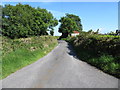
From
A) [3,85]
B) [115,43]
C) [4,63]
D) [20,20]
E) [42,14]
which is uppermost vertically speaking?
[42,14]

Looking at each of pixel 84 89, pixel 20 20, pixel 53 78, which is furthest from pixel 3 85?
pixel 20 20

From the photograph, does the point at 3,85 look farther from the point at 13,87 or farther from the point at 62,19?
the point at 62,19

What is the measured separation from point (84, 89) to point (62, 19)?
53.2 metres

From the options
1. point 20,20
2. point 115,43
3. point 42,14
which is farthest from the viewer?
point 42,14

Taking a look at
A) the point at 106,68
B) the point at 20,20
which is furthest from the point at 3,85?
the point at 20,20

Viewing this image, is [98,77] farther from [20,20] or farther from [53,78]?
[20,20]

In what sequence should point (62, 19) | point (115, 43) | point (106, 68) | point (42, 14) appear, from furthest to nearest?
1. point (62, 19)
2. point (42, 14)
3. point (115, 43)
4. point (106, 68)

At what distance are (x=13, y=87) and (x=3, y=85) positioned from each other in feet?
2.54

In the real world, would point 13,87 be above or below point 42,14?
below

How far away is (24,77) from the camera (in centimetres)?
768

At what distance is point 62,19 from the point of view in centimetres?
5703

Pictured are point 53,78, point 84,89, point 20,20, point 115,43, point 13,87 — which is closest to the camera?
point 84,89

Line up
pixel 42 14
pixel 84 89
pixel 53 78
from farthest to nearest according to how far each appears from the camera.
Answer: pixel 42 14, pixel 53 78, pixel 84 89

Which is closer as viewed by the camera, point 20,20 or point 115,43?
point 115,43
